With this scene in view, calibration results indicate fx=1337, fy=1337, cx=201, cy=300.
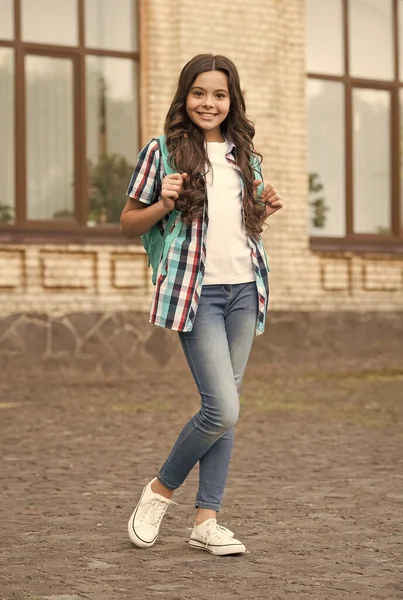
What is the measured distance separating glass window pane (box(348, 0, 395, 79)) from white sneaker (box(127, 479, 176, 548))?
1267 cm

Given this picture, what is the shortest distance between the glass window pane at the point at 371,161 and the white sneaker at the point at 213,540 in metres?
12.3

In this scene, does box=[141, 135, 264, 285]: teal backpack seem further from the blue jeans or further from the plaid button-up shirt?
the blue jeans

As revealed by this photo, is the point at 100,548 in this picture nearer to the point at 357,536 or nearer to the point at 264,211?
the point at 357,536

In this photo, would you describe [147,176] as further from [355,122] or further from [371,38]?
[371,38]

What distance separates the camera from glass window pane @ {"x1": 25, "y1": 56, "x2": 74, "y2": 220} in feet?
48.2

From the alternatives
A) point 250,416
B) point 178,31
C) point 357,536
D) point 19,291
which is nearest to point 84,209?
point 19,291

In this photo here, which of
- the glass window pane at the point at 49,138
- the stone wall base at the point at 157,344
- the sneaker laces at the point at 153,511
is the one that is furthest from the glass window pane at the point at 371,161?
the sneaker laces at the point at 153,511

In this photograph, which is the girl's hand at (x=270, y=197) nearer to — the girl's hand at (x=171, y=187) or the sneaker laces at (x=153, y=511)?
the girl's hand at (x=171, y=187)

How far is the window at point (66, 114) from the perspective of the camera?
14.5 m

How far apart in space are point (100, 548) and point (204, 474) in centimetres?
50

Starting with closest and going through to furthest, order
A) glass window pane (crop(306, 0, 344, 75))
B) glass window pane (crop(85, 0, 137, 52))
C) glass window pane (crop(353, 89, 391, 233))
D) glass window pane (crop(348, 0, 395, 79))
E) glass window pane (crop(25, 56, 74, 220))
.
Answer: glass window pane (crop(25, 56, 74, 220))
glass window pane (crop(85, 0, 137, 52))
glass window pane (crop(306, 0, 344, 75))
glass window pane (crop(348, 0, 395, 79))
glass window pane (crop(353, 89, 391, 233))

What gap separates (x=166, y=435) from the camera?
9.42 m

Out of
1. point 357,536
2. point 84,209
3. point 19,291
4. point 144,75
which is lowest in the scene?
point 357,536

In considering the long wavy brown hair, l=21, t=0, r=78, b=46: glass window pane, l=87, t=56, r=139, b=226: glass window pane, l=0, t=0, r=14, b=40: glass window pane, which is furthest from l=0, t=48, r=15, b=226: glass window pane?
the long wavy brown hair
